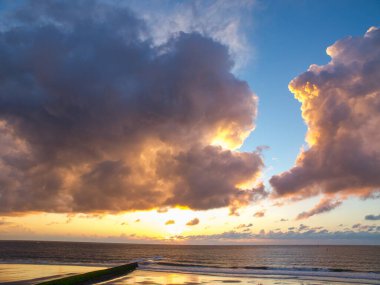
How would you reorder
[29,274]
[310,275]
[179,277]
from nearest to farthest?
[29,274] → [179,277] → [310,275]

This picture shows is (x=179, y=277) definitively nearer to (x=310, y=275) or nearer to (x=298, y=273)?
(x=310, y=275)

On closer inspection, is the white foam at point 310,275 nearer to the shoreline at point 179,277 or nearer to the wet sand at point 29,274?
the shoreline at point 179,277

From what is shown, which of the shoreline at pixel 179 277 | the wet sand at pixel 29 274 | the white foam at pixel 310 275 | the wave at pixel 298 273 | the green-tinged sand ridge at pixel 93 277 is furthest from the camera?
the wave at pixel 298 273

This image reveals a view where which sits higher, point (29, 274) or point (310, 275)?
point (29, 274)

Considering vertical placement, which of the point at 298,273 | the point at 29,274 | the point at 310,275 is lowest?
the point at 298,273

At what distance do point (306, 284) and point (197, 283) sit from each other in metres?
17.8

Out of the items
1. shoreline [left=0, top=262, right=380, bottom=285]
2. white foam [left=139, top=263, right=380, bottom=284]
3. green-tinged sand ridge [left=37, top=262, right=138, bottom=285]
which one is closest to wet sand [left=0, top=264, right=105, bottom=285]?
shoreline [left=0, top=262, right=380, bottom=285]

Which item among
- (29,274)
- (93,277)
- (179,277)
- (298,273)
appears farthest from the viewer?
(298,273)

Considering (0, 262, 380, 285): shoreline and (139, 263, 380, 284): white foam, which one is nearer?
(0, 262, 380, 285): shoreline

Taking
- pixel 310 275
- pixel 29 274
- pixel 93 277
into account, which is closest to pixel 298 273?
pixel 310 275

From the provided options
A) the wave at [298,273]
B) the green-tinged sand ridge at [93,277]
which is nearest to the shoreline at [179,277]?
the wave at [298,273]

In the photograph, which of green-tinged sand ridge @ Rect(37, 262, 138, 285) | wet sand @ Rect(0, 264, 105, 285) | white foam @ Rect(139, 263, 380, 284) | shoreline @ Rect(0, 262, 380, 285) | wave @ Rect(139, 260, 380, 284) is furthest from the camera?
wave @ Rect(139, 260, 380, 284)

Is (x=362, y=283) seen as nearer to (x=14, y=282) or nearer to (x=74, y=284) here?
(x=74, y=284)

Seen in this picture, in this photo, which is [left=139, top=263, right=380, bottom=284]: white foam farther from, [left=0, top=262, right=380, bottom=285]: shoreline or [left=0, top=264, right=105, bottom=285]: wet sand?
[left=0, top=264, right=105, bottom=285]: wet sand
